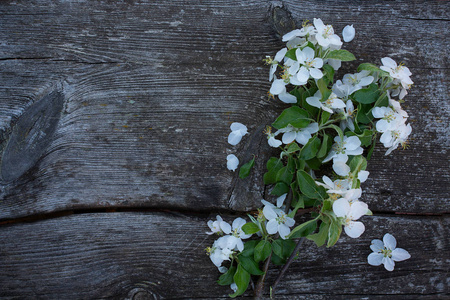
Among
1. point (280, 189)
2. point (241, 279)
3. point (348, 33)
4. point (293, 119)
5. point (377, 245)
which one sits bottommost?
point (241, 279)

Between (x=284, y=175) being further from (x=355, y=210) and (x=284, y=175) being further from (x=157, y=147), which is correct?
(x=157, y=147)

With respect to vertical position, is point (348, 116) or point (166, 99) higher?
point (166, 99)

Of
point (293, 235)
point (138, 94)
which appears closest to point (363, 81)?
point (293, 235)

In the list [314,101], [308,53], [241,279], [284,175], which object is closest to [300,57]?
[308,53]

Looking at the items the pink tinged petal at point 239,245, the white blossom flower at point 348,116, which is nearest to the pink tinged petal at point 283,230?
the pink tinged petal at point 239,245

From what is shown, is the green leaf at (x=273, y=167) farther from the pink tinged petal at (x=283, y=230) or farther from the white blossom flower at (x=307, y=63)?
the white blossom flower at (x=307, y=63)

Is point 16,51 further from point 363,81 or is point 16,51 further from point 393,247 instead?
point 393,247
